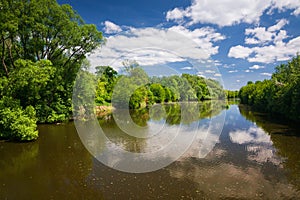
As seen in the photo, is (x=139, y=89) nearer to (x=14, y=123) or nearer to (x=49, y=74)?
(x=49, y=74)

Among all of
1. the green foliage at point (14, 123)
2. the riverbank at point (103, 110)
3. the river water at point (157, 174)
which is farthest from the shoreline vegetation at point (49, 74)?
the riverbank at point (103, 110)

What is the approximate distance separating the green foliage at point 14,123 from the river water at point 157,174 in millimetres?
697

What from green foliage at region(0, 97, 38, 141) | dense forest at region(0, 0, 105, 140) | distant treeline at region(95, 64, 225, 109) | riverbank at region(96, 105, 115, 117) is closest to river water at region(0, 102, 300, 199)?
green foliage at region(0, 97, 38, 141)

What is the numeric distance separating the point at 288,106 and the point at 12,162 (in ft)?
96.5

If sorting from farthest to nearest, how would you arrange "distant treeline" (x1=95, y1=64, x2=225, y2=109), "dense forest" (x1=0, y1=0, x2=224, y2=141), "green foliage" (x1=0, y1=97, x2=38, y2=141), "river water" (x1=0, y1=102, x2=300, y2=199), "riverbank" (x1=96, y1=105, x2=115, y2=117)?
"riverbank" (x1=96, y1=105, x2=115, y2=117)
"distant treeline" (x1=95, y1=64, x2=225, y2=109)
"dense forest" (x1=0, y1=0, x2=224, y2=141)
"green foliage" (x1=0, y1=97, x2=38, y2=141)
"river water" (x1=0, y1=102, x2=300, y2=199)

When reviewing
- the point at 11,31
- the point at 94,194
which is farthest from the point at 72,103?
the point at 94,194

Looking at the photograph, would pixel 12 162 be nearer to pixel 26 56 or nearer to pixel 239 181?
pixel 239 181

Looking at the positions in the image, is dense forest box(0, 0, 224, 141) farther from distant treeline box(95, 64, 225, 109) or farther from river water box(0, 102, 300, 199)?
river water box(0, 102, 300, 199)

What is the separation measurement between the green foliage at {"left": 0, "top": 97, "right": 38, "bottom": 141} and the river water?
0.70 m

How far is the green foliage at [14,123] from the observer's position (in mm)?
14867

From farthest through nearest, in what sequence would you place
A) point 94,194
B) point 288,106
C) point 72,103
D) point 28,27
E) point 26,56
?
point 288,106 → point 72,103 → point 26,56 → point 28,27 → point 94,194

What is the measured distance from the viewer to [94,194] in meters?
7.86

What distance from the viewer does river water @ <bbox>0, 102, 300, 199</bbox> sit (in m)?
7.95

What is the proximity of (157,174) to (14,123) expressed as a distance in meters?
10.6
